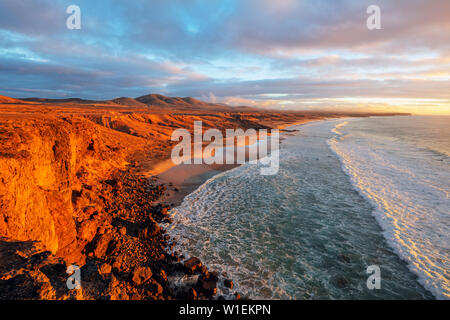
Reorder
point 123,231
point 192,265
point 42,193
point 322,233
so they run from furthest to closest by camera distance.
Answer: point 322,233 → point 123,231 → point 192,265 → point 42,193

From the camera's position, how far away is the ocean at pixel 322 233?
649 centimetres

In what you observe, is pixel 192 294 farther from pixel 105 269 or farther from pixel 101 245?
pixel 101 245

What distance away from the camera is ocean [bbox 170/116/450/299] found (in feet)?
21.3

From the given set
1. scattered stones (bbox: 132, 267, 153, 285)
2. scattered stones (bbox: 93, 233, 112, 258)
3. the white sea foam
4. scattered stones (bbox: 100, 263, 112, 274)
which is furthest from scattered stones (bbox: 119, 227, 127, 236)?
the white sea foam

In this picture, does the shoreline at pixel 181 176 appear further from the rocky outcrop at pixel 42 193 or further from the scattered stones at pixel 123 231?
the rocky outcrop at pixel 42 193

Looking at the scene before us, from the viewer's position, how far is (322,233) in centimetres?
902

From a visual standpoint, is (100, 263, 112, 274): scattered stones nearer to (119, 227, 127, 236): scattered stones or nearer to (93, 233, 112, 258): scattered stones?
(93, 233, 112, 258): scattered stones

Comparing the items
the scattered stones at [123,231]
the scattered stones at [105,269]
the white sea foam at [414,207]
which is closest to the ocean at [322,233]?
the white sea foam at [414,207]

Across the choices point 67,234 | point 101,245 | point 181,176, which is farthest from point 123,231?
point 181,176

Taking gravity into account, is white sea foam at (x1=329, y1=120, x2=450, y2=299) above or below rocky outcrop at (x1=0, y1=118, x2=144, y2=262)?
below

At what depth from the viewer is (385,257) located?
7.69m

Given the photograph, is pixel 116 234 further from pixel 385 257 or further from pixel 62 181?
pixel 385 257
